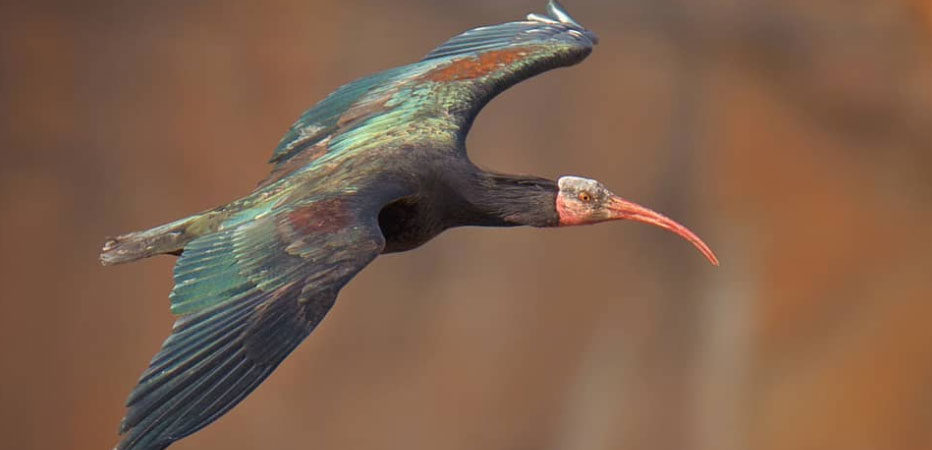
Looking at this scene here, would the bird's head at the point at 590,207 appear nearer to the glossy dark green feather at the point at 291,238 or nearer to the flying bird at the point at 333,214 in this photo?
the flying bird at the point at 333,214

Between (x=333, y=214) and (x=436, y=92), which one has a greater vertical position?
(x=436, y=92)

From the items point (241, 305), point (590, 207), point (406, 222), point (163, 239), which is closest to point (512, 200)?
point (590, 207)

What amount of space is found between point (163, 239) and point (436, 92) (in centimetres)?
105

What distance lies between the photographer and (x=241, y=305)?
4094 millimetres

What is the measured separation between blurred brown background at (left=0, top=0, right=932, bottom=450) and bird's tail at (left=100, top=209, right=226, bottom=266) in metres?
3.14

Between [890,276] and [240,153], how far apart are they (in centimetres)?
346

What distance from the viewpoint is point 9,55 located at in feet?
26.0

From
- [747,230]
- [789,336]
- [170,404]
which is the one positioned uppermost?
[170,404]

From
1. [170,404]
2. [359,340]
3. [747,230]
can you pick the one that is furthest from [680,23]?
[170,404]

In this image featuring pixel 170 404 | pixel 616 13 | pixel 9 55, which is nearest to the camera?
pixel 170 404

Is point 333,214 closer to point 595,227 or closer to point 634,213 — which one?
point 634,213

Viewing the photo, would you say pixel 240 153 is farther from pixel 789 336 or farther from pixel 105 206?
pixel 789 336

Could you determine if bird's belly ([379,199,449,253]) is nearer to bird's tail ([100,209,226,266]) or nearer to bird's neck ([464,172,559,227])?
bird's neck ([464,172,559,227])

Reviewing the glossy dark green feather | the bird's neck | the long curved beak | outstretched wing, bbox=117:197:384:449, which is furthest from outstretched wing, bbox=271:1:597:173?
outstretched wing, bbox=117:197:384:449
